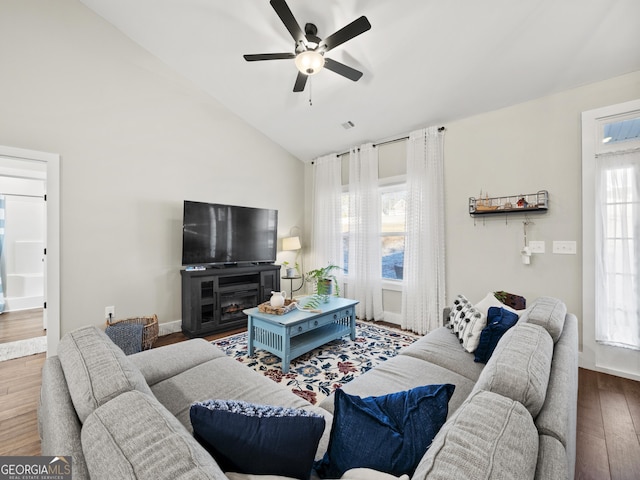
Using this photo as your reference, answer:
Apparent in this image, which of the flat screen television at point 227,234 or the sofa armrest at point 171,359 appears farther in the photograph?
the flat screen television at point 227,234

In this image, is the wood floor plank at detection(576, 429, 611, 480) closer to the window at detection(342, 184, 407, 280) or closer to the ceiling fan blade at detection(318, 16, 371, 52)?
the window at detection(342, 184, 407, 280)

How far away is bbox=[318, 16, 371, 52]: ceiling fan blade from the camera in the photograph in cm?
196

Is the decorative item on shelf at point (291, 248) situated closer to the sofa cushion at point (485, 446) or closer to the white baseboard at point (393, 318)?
the white baseboard at point (393, 318)

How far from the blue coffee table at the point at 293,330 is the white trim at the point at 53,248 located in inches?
74.8

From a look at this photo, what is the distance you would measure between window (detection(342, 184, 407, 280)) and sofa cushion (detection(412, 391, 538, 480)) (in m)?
3.27

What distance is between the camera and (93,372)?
2.97 ft

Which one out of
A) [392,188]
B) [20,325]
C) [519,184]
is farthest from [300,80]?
[20,325]

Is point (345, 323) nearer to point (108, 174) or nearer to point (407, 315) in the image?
point (407, 315)

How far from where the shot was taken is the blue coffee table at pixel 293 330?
246 centimetres

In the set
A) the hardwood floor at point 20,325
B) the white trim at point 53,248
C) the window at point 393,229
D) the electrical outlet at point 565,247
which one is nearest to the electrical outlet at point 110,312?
the white trim at point 53,248

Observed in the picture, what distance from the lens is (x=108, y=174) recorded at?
3107mm

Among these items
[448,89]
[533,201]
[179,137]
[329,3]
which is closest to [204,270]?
[179,137]

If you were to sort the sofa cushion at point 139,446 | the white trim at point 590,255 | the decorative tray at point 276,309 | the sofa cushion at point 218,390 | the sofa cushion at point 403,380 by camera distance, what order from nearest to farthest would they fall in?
the sofa cushion at point 139,446
the sofa cushion at point 218,390
the sofa cushion at point 403,380
the white trim at point 590,255
the decorative tray at point 276,309

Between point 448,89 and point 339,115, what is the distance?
4.39ft
